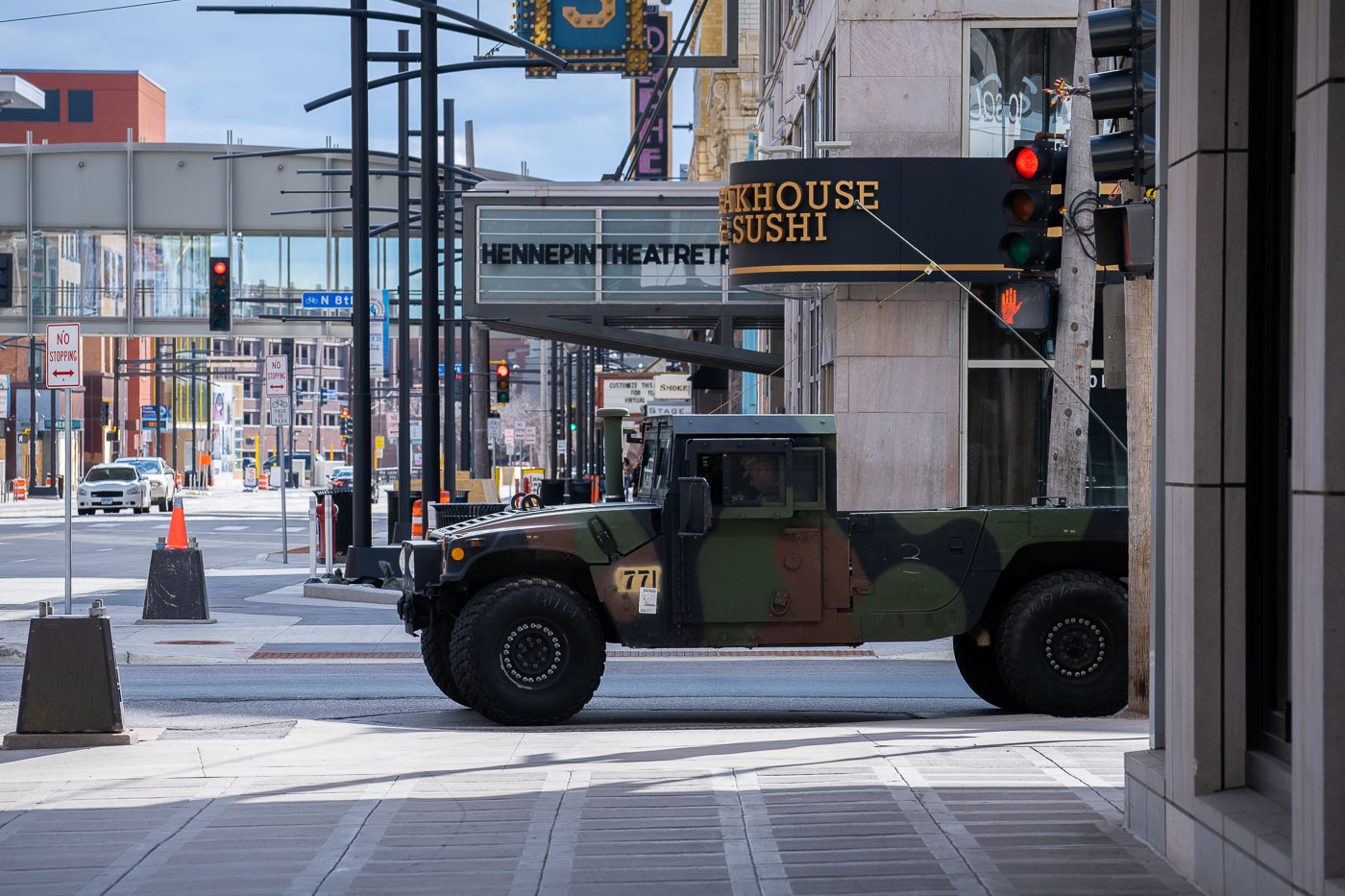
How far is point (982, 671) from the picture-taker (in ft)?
41.4

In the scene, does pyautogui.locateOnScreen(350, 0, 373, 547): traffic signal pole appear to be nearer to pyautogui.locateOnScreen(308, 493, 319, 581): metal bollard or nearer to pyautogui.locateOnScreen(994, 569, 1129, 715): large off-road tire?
pyautogui.locateOnScreen(308, 493, 319, 581): metal bollard

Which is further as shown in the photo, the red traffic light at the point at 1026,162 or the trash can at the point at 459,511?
the trash can at the point at 459,511

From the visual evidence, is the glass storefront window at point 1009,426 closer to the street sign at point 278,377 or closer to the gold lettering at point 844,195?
the gold lettering at point 844,195

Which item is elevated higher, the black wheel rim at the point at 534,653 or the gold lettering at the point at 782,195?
the gold lettering at the point at 782,195

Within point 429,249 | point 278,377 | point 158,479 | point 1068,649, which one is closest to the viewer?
point 1068,649

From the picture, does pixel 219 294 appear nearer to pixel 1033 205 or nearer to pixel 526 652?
pixel 526 652

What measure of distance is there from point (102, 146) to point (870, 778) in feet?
149

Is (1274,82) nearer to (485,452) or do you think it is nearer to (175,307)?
(485,452)

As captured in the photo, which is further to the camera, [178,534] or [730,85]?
[730,85]

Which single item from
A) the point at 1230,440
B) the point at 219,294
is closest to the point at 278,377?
the point at 219,294

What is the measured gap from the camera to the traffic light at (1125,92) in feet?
30.2

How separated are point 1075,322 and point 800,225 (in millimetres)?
6333

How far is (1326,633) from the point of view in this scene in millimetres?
4902

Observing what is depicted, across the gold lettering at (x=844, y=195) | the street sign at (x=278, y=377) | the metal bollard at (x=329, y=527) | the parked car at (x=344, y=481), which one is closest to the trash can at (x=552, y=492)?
the parked car at (x=344, y=481)
